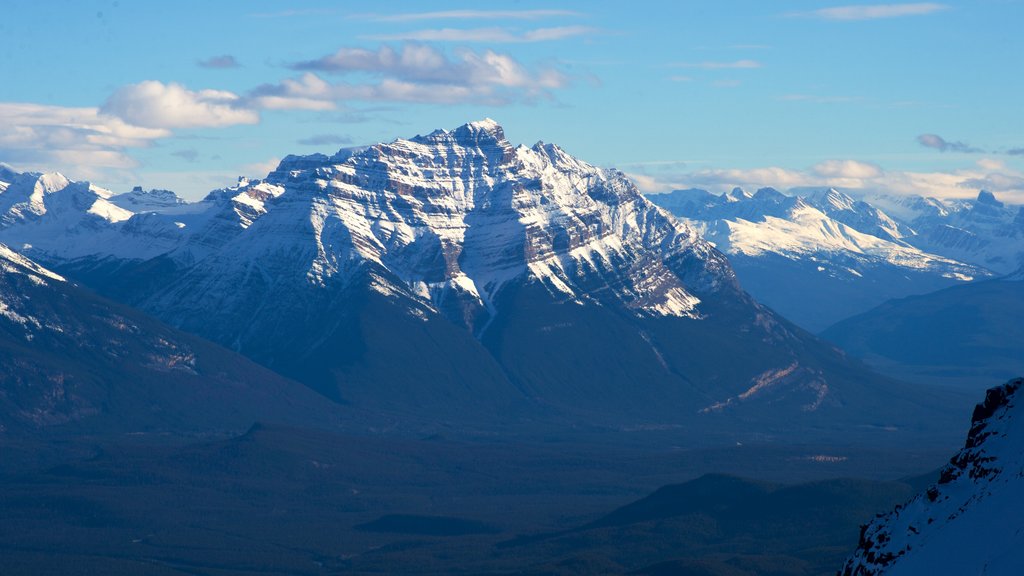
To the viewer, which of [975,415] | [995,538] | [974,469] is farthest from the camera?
[975,415]

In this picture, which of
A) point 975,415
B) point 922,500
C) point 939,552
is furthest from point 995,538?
point 975,415

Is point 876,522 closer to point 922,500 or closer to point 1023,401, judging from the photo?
point 922,500

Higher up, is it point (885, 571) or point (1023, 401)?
point (1023, 401)

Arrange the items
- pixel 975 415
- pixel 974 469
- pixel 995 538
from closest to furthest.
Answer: pixel 995 538 → pixel 974 469 → pixel 975 415

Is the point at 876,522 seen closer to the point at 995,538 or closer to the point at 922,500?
the point at 922,500

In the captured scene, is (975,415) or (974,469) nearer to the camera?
(974,469)

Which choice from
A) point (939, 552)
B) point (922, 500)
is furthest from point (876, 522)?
point (939, 552)
